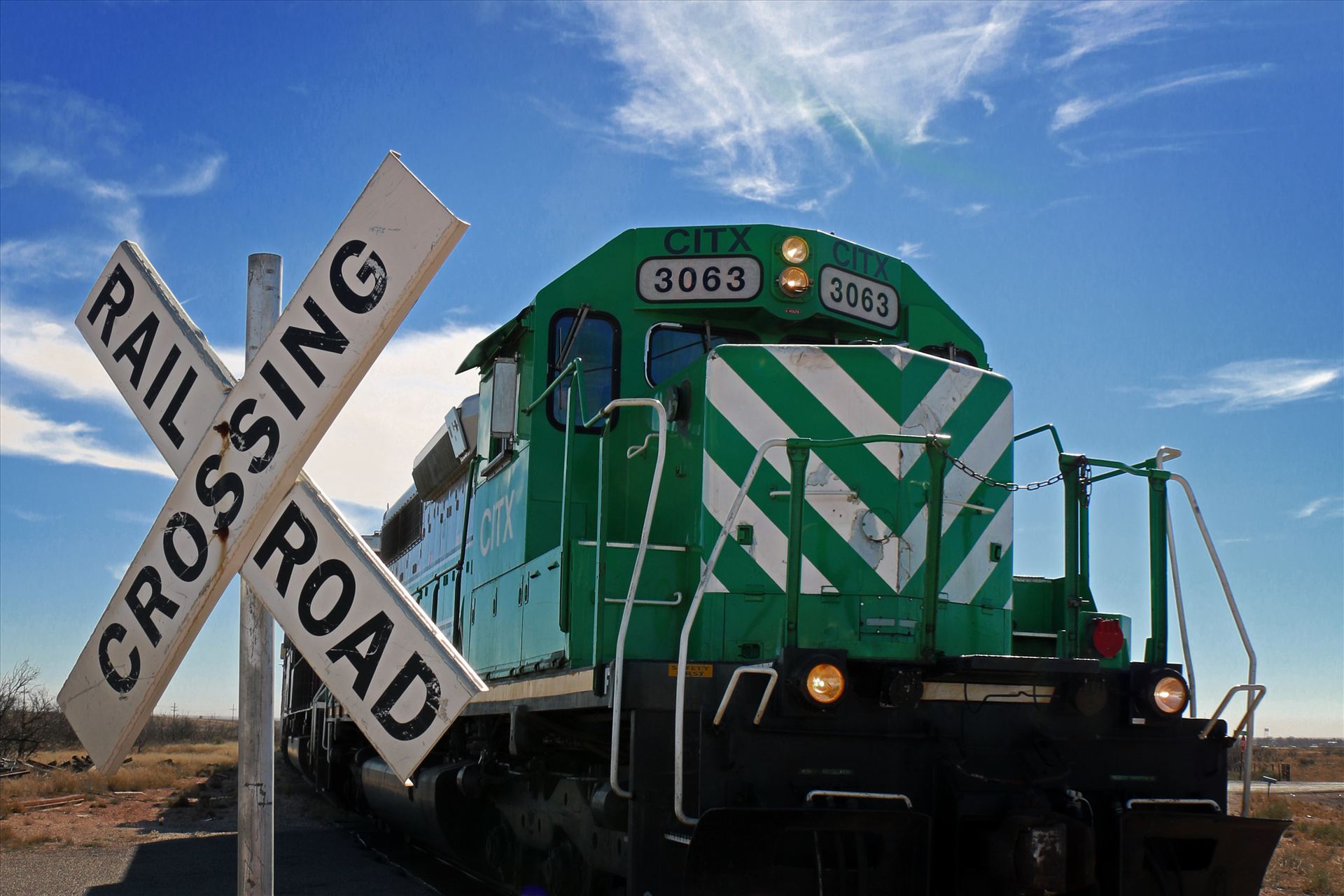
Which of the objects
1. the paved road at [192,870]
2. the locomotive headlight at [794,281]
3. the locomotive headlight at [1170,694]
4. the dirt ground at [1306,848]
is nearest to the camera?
the locomotive headlight at [1170,694]

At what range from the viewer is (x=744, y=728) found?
4.76 metres

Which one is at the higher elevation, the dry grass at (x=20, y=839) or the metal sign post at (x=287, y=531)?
the metal sign post at (x=287, y=531)

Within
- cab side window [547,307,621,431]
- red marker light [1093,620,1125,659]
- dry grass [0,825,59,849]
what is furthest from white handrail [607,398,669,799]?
dry grass [0,825,59,849]

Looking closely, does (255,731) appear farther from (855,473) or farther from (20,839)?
(20,839)

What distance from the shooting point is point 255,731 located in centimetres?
268

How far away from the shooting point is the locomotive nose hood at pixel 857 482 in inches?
218

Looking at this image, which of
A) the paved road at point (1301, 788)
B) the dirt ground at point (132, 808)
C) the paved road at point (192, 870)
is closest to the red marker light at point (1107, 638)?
the paved road at point (192, 870)

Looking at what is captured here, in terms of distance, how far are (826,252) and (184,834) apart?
1013 cm

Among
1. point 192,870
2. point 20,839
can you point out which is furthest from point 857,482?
point 20,839

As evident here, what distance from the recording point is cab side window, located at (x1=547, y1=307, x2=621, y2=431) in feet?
21.5

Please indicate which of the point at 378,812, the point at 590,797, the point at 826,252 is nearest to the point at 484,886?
the point at 378,812

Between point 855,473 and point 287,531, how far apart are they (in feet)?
11.6

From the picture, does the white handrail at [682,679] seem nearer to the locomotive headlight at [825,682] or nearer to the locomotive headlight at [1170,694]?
the locomotive headlight at [825,682]

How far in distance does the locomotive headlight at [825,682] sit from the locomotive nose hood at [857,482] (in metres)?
0.76
